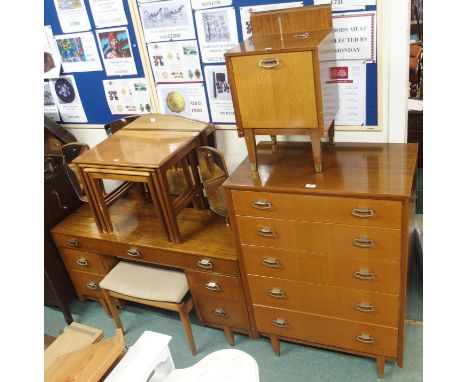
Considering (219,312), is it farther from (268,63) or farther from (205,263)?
(268,63)

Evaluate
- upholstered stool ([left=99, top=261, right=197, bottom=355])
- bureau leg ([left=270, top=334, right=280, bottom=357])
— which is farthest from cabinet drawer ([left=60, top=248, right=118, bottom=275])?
bureau leg ([left=270, top=334, right=280, bottom=357])

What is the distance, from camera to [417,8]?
2.36 meters

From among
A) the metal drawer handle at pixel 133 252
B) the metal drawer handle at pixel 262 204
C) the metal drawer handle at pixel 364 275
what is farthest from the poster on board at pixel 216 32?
the metal drawer handle at pixel 364 275

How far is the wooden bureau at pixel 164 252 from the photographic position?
2.10m

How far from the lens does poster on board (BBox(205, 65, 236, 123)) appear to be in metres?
2.14

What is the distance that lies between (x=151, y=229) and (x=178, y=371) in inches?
48.1

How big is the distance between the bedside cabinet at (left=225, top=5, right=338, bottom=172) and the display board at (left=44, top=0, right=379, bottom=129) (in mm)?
112

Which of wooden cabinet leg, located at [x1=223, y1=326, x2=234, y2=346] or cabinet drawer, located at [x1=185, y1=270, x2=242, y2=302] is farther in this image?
wooden cabinet leg, located at [x1=223, y1=326, x2=234, y2=346]

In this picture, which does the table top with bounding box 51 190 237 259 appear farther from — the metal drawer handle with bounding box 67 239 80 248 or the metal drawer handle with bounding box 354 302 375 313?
the metal drawer handle with bounding box 354 302 375 313

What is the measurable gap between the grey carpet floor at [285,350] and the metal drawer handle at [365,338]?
0.21m

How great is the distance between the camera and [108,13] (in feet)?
7.23

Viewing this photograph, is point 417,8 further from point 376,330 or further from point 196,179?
point 376,330

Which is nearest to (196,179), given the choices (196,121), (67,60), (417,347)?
(196,121)

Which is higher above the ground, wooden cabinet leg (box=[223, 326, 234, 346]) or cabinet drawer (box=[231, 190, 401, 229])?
cabinet drawer (box=[231, 190, 401, 229])
